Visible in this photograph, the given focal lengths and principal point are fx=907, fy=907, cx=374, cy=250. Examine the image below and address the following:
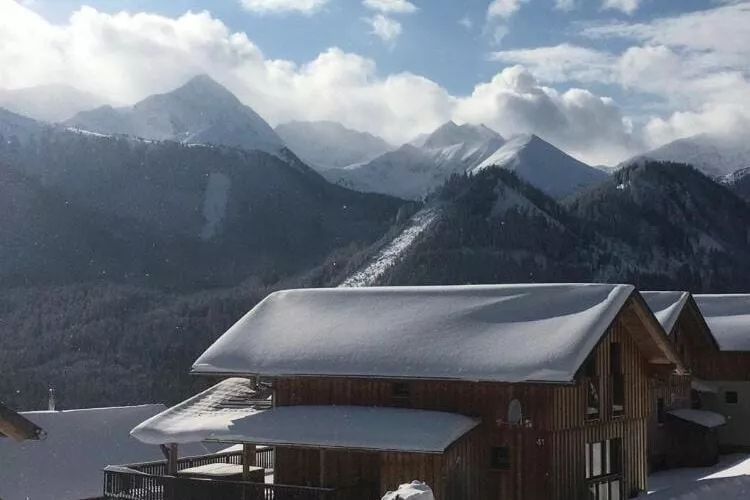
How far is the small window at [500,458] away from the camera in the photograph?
22.6 m

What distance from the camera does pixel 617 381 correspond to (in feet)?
83.8

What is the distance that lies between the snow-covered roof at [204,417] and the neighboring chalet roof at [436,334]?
130 cm

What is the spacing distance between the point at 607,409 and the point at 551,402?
11.1 feet

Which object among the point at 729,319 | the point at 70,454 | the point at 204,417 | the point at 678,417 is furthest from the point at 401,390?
the point at 729,319

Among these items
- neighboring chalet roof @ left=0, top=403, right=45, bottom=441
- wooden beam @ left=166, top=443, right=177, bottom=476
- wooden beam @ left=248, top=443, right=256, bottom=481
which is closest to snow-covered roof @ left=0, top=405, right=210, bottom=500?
wooden beam @ left=166, top=443, right=177, bottom=476

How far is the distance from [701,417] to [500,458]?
2076 cm

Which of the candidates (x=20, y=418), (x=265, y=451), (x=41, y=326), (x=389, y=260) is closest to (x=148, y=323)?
(x=41, y=326)

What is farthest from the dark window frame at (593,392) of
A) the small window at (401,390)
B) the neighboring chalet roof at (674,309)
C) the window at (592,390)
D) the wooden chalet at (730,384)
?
the wooden chalet at (730,384)

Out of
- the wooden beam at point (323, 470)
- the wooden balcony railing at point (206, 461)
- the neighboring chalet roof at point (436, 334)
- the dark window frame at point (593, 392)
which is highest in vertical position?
the neighboring chalet roof at point (436, 334)

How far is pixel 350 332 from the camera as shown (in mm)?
25484

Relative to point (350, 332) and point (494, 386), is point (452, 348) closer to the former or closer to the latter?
point (494, 386)

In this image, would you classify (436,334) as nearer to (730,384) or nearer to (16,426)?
(16,426)

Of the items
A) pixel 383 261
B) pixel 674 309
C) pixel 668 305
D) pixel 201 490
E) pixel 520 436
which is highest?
pixel 383 261

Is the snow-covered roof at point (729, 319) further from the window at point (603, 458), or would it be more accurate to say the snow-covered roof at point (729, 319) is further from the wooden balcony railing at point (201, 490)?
the wooden balcony railing at point (201, 490)
